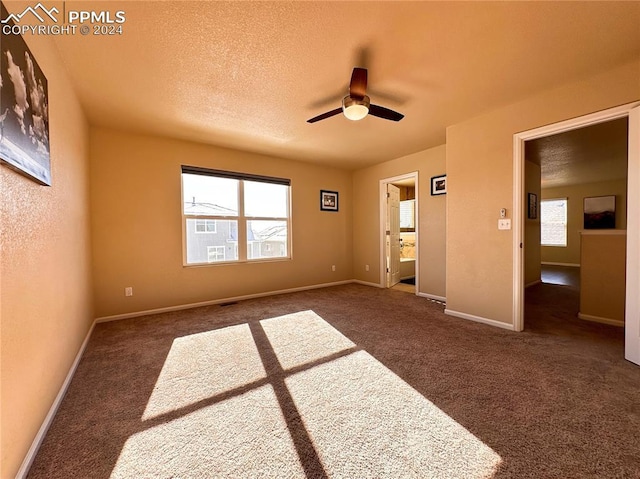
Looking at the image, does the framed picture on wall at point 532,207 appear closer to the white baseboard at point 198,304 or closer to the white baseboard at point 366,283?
the white baseboard at point 366,283

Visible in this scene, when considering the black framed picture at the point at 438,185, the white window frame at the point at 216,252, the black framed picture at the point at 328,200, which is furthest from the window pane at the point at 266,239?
the black framed picture at the point at 438,185

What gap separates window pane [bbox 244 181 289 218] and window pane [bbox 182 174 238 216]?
215 millimetres

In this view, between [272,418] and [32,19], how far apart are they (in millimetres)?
2767

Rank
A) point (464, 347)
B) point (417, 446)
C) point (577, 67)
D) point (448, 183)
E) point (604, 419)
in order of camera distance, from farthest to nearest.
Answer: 1. point (448, 183)
2. point (464, 347)
3. point (577, 67)
4. point (604, 419)
5. point (417, 446)

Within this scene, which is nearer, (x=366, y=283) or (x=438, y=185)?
(x=438, y=185)

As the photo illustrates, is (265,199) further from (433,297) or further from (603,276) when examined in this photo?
(603,276)

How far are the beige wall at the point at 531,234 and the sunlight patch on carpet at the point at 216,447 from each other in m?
5.42

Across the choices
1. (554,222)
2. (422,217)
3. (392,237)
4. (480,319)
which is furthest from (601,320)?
(554,222)

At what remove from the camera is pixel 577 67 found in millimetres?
2152

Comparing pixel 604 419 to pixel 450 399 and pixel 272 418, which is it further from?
pixel 272 418

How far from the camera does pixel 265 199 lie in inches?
180

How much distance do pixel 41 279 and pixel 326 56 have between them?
2.39 m

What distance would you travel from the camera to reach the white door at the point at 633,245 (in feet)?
6.75

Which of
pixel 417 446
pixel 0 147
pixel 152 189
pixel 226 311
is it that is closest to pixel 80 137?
pixel 152 189
